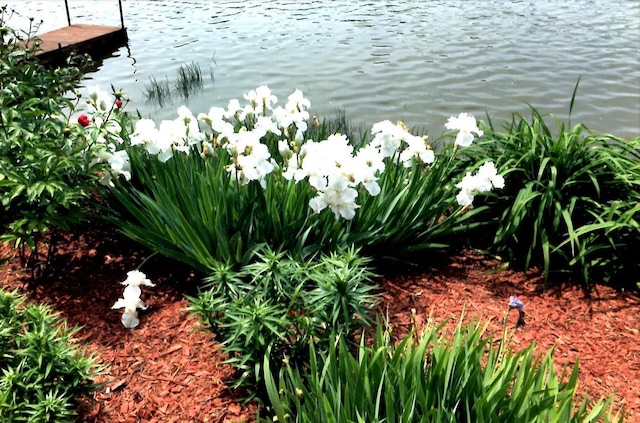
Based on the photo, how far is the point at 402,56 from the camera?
11.2 metres

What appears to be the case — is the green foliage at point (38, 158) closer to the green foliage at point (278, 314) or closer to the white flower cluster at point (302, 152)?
the white flower cluster at point (302, 152)

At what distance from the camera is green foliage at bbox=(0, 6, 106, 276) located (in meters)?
3.09

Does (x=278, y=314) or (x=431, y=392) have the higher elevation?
(x=431, y=392)

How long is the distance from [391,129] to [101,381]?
225 cm

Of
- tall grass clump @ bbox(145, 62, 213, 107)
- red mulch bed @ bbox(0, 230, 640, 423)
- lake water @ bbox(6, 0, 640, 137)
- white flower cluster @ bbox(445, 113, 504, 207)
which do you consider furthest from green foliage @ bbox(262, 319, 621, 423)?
tall grass clump @ bbox(145, 62, 213, 107)

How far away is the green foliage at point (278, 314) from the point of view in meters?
2.50

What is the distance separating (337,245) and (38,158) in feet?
6.07

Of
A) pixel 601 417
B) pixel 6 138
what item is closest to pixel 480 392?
pixel 601 417

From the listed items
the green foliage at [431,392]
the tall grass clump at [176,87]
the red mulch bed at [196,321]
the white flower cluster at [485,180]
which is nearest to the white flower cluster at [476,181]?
the white flower cluster at [485,180]

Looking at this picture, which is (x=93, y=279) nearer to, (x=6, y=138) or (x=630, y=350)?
(x=6, y=138)

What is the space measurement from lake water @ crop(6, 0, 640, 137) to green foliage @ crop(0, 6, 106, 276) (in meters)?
5.13

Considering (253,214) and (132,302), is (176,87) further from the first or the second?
(132,302)

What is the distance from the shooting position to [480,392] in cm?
207

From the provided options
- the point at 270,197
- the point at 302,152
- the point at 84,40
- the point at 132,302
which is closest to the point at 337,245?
the point at 270,197
